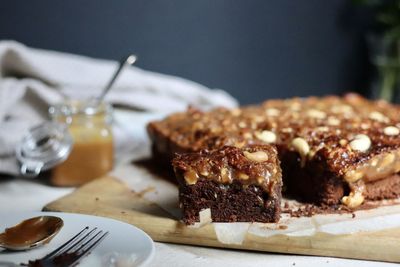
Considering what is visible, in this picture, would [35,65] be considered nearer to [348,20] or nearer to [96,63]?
[96,63]

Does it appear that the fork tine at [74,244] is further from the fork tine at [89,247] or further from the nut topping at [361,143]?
the nut topping at [361,143]

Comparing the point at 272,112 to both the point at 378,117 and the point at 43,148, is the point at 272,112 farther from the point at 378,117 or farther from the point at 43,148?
the point at 43,148

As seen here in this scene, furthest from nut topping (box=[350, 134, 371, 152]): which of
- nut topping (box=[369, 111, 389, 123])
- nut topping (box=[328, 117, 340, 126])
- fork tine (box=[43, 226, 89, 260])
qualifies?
fork tine (box=[43, 226, 89, 260])

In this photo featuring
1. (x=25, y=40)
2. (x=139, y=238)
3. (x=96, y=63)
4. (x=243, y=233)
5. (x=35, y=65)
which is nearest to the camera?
(x=139, y=238)

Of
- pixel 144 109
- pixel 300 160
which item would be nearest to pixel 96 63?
pixel 144 109

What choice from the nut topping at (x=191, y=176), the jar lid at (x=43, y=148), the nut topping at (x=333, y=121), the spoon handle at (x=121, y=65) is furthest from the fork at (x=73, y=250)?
the nut topping at (x=333, y=121)

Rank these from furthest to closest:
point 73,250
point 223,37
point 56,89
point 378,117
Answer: point 223,37 → point 56,89 → point 378,117 → point 73,250

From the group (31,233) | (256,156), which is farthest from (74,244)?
(256,156)
